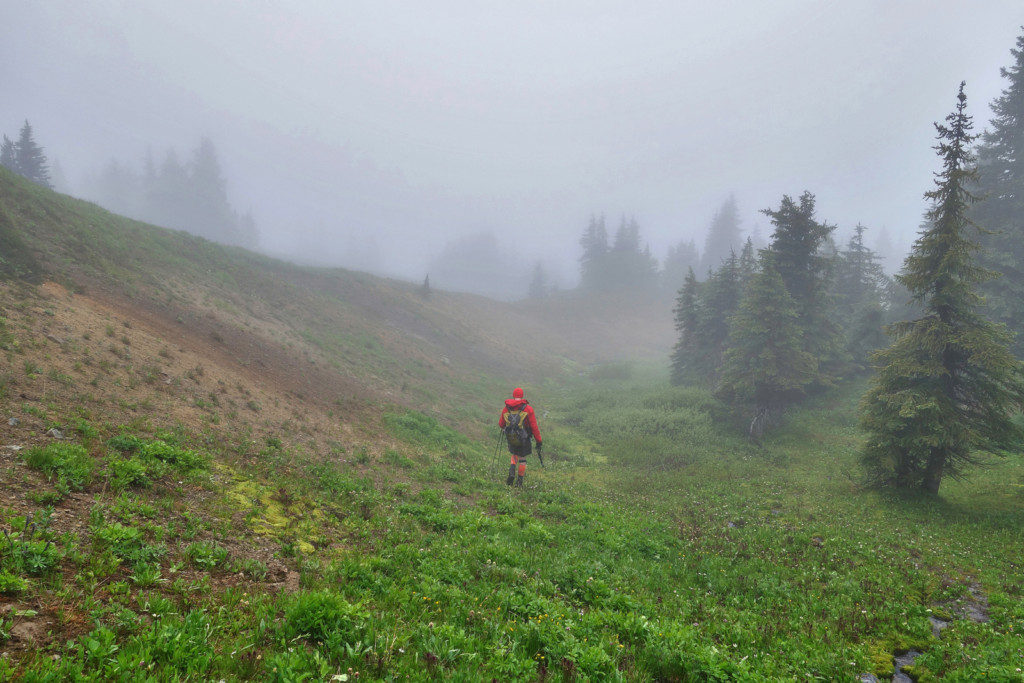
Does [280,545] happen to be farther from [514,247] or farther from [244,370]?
[514,247]

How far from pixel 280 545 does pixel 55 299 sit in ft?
48.8

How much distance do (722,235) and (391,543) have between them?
9595 centimetres

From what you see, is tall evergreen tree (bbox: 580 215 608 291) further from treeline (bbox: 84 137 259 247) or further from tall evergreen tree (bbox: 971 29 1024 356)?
treeline (bbox: 84 137 259 247)

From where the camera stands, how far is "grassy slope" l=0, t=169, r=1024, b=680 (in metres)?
4.63

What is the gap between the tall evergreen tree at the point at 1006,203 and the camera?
25.5m

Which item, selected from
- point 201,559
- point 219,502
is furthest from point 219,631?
point 219,502

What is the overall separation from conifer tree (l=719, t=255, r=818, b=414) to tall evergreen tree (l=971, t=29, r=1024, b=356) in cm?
1306

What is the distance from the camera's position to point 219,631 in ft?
14.9

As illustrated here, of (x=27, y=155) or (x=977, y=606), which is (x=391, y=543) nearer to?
(x=977, y=606)

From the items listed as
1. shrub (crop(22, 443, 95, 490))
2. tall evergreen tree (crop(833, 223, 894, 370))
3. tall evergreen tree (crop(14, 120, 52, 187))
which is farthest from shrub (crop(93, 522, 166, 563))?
tall evergreen tree (crop(14, 120, 52, 187))

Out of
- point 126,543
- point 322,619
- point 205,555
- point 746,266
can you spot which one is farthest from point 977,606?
point 746,266

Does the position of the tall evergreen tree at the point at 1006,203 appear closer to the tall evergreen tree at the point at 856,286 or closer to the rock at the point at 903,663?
the tall evergreen tree at the point at 856,286

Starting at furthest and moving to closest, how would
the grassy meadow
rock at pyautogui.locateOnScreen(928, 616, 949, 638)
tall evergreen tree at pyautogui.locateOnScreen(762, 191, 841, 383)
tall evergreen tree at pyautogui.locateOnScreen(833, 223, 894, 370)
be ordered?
tall evergreen tree at pyautogui.locateOnScreen(833, 223, 894, 370) < tall evergreen tree at pyautogui.locateOnScreen(762, 191, 841, 383) < rock at pyautogui.locateOnScreen(928, 616, 949, 638) < the grassy meadow

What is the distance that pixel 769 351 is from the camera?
23.8m
